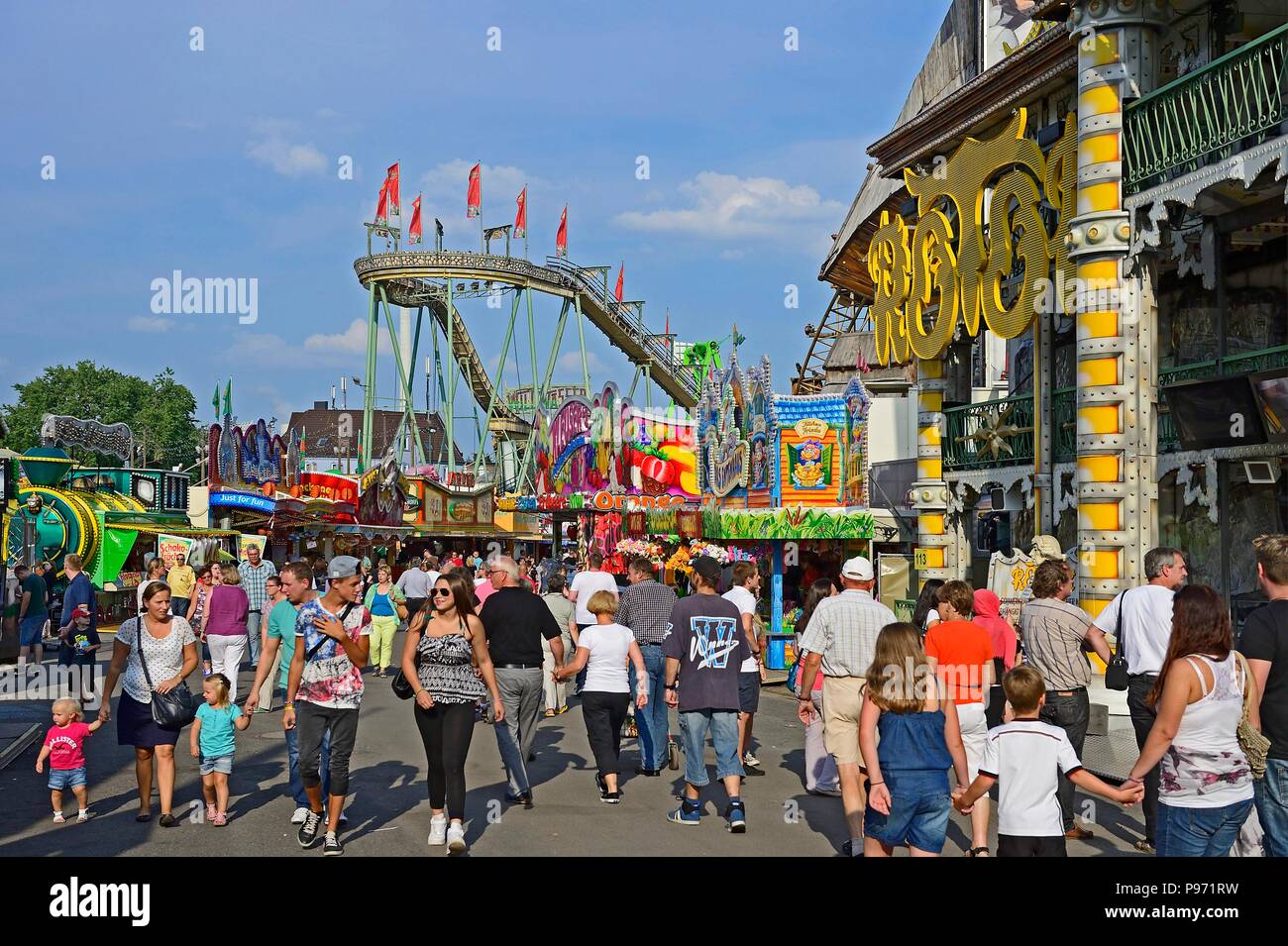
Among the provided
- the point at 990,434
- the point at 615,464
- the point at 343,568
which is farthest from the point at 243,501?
the point at 343,568

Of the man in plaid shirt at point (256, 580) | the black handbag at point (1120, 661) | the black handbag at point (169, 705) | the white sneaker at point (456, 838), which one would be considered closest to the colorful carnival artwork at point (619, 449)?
the man in plaid shirt at point (256, 580)

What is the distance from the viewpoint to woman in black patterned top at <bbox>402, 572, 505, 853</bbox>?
7.56m

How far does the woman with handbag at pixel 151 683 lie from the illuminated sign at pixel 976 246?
10015 millimetres

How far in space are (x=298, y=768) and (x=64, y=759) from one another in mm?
1856

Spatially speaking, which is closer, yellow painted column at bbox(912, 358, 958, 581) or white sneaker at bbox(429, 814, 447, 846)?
white sneaker at bbox(429, 814, 447, 846)

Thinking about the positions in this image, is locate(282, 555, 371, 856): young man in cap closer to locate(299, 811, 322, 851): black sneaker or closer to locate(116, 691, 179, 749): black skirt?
locate(299, 811, 322, 851): black sneaker

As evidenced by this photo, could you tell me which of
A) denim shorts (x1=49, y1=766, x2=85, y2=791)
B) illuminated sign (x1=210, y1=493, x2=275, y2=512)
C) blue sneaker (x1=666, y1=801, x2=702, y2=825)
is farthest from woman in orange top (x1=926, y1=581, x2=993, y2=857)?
illuminated sign (x1=210, y1=493, x2=275, y2=512)

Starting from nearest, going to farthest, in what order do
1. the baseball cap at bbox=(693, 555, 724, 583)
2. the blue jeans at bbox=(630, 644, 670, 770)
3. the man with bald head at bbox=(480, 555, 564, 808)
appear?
1. the baseball cap at bbox=(693, 555, 724, 583)
2. the man with bald head at bbox=(480, 555, 564, 808)
3. the blue jeans at bbox=(630, 644, 670, 770)

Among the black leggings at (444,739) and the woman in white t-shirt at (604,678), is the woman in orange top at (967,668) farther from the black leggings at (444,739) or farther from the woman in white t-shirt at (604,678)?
the black leggings at (444,739)

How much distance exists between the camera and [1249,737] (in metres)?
5.36

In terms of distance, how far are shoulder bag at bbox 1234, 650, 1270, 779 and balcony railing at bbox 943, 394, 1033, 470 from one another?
11.4 m
